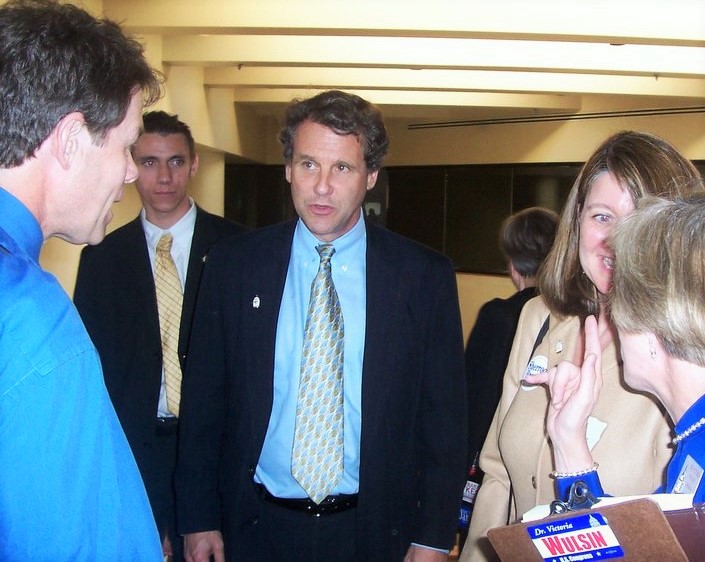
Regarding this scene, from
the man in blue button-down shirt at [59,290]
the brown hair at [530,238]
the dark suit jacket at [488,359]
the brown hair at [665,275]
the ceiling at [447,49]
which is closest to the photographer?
the man in blue button-down shirt at [59,290]

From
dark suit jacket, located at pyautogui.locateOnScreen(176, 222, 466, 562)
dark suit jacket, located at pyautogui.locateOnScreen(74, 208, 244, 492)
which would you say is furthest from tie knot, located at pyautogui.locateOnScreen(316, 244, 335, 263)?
dark suit jacket, located at pyautogui.locateOnScreen(74, 208, 244, 492)

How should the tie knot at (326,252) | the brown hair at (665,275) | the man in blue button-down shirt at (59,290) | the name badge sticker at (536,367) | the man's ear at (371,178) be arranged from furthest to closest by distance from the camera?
1. the man's ear at (371,178)
2. the tie knot at (326,252)
3. the name badge sticker at (536,367)
4. the brown hair at (665,275)
5. the man in blue button-down shirt at (59,290)

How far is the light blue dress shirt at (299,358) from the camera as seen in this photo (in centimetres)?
206

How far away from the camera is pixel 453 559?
13.8 feet

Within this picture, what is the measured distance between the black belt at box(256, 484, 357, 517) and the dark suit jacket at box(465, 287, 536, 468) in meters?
0.87

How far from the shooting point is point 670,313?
3.97 ft

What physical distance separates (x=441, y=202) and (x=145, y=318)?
34.1ft

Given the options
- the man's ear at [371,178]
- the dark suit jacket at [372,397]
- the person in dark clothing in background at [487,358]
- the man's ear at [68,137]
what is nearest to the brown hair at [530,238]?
the person in dark clothing in background at [487,358]

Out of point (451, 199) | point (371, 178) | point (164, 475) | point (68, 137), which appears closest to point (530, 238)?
point (371, 178)

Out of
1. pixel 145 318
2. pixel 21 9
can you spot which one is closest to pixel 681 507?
pixel 21 9

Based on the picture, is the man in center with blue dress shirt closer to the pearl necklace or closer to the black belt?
the black belt

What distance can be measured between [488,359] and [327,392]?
3.50 feet

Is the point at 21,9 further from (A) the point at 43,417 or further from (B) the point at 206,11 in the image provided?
(B) the point at 206,11

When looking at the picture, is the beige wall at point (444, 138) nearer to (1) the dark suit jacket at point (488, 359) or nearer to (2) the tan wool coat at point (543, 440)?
(1) the dark suit jacket at point (488, 359)
